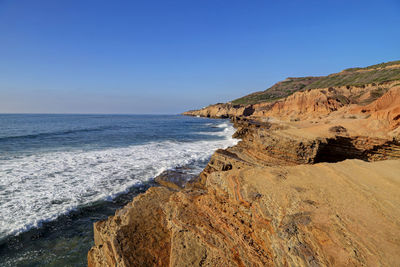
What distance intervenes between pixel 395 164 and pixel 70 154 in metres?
19.2

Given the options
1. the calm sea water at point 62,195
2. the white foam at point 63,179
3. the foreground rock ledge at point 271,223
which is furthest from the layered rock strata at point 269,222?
the white foam at point 63,179

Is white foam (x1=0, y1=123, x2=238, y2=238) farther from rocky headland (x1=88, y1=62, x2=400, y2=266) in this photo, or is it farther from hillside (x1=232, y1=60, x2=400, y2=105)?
hillside (x1=232, y1=60, x2=400, y2=105)

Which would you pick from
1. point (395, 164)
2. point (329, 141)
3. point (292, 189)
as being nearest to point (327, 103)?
point (329, 141)

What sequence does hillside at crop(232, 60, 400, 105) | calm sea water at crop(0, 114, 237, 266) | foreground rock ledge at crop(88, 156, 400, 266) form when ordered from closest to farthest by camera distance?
foreground rock ledge at crop(88, 156, 400, 266)
calm sea water at crop(0, 114, 237, 266)
hillside at crop(232, 60, 400, 105)

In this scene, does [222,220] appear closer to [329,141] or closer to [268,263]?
[268,263]

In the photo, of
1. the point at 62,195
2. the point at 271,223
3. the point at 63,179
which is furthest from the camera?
the point at 63,179

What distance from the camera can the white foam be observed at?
6.91 m

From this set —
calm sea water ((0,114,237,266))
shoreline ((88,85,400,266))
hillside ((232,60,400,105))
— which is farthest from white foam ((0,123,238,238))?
hillside ((232,60,400,105))

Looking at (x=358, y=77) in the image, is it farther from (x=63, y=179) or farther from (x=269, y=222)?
(x=63, y=179)

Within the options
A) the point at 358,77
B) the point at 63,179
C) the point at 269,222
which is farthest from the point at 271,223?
the point at 358,77

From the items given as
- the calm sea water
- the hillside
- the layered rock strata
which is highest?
the hillside

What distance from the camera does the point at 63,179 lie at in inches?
394

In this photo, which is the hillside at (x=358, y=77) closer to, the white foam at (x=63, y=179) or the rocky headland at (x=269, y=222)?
the rocky headland at (x=269, y=222)

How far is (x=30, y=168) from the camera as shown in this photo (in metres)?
11.7
